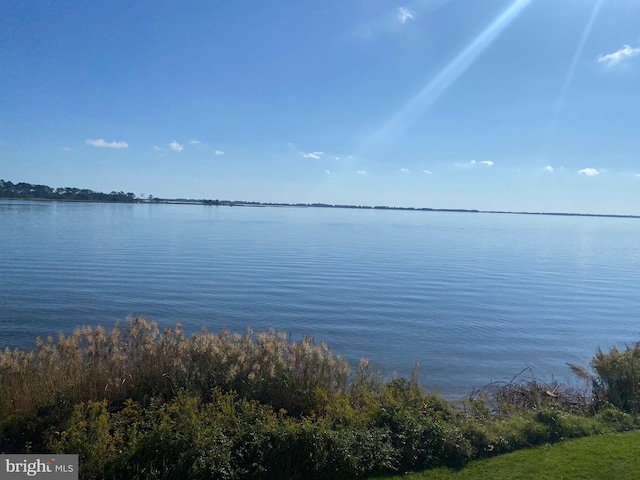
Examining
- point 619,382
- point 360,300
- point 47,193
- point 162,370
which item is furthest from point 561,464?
point 47,193

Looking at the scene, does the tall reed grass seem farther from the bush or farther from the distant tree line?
the distant tree line

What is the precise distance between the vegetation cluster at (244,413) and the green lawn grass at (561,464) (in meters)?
0.24

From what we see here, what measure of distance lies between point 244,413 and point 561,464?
14.1 ft

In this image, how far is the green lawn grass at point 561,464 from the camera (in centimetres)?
594

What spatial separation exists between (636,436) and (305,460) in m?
5.08

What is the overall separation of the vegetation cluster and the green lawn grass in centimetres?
24

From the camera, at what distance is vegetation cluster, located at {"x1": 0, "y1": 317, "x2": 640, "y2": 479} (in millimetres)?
5812

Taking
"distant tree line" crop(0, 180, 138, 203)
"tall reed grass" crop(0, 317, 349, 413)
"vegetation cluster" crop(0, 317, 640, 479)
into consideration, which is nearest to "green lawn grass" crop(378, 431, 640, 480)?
"vegetation cluster" crop(0, 317, 640, 479)

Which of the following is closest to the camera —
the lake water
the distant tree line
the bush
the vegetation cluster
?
the vegetation cluster

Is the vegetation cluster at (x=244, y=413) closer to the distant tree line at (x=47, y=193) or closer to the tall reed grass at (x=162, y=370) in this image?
the tall reed grass at (x=162, y=370)

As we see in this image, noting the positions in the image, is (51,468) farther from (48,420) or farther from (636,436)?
(636,436)

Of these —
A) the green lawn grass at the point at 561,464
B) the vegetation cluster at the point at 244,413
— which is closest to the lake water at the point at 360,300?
the vegetation cluster at the point at 244,413

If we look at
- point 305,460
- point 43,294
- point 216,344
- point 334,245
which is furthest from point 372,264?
point 305,460

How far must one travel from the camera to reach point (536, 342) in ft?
58.0
